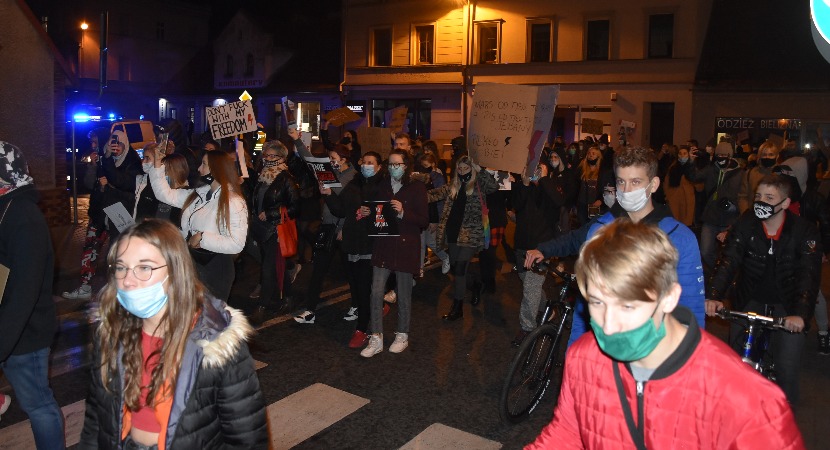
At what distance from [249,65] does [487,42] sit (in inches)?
591

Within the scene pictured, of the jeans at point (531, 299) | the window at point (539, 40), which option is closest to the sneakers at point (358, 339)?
the jeans at point (531, 299)

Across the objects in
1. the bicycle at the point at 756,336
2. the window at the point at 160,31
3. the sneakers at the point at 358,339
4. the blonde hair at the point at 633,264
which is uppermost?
the window at the point at 160,31

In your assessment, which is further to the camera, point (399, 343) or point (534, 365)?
point (399, 343)

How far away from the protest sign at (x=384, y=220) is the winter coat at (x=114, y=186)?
132 inches

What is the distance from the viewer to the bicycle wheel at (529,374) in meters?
5.66

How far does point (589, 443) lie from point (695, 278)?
183cm

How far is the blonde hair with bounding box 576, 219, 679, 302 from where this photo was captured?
2.16 m

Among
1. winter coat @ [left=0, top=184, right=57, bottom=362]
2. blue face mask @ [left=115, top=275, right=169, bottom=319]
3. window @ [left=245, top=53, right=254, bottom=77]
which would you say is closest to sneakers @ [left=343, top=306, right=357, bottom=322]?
winter coat @ [left=0, top=184, right=57, bottom=362]

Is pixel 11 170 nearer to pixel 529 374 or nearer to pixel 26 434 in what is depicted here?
pixel 26 434

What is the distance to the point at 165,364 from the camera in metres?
2.66

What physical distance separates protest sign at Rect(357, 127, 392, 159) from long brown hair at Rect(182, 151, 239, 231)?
8393mm

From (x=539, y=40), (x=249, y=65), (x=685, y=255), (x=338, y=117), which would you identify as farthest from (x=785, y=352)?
(x=249, y=65)

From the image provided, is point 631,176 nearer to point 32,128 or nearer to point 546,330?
point 546,330

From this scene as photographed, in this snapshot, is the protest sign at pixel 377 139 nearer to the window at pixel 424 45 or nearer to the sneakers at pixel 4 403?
the sneakers at pixel 4 403
